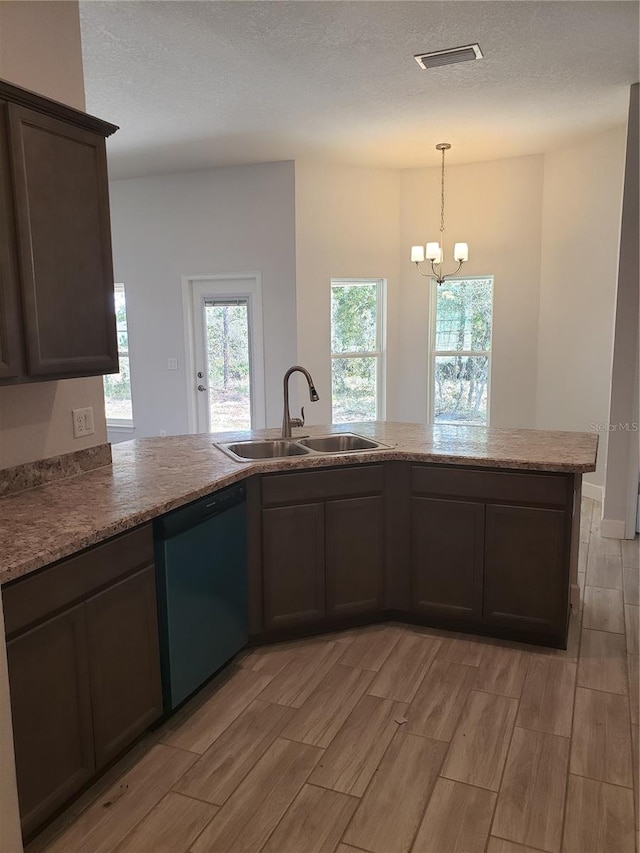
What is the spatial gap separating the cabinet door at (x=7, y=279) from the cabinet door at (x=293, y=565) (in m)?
1.23

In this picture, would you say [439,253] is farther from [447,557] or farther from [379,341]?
[447,557]

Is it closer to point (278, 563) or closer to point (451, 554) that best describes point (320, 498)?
point (278, 563)

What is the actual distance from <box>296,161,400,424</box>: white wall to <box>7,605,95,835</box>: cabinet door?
414cm

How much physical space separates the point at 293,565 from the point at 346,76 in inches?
113

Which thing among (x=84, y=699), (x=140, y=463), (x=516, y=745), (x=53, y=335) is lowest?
(x=516, y=745)

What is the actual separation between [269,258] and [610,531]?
364 centimetres

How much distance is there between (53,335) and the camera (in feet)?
7.02

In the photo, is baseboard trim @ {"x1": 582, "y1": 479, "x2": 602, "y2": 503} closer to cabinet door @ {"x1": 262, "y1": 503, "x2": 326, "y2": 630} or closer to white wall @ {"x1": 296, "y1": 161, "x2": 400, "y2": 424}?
white wall @ {"x1": 296, "y1": 161, "x2": 400, "y2": 424}

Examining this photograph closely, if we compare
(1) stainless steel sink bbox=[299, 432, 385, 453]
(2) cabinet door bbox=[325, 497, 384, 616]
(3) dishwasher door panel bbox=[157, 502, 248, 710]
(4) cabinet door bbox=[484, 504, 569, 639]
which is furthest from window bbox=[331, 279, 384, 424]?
(3) dishwasher door panel bbox=[157, 502, 248, 710]

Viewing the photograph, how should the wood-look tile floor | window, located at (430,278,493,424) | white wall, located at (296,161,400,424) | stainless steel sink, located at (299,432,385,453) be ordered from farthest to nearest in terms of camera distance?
window, located at (430,278,493,424), white wall, located at (296,161,400,424), stainless steel sink, located at (299,432,385,453), the wood-look tile floor

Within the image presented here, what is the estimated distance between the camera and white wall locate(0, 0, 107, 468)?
226 cm

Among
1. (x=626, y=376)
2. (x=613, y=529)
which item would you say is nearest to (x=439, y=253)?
(x=626, y=376)

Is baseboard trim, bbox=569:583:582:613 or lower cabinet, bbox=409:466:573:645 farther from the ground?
lower cabinet, bbox=409:466:573:645

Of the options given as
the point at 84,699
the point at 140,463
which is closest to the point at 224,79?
the point at 140,463
